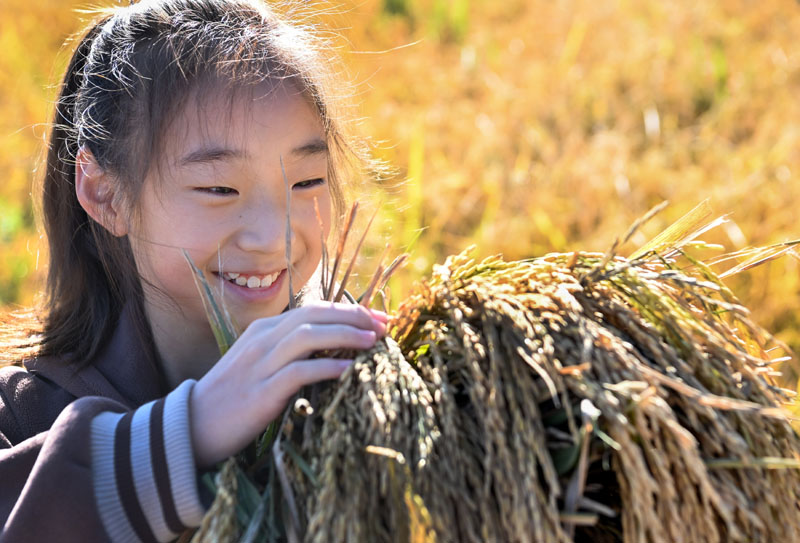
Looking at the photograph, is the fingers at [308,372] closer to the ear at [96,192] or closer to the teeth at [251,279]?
the teeth at [251,279]

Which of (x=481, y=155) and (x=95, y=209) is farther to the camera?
(x=481, y=155)

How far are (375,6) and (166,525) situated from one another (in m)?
5.73

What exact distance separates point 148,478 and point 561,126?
363 cm

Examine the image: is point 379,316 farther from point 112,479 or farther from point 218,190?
point 218,190

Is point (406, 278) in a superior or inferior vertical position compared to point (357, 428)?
superior

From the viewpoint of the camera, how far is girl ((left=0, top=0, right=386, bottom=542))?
165cm

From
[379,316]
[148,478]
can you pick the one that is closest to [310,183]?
[379,316]

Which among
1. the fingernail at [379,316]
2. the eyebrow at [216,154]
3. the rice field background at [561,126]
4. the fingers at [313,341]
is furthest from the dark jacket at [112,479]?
the rice field background at [561,126]

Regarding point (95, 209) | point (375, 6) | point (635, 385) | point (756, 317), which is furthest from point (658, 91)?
point (635, 385)

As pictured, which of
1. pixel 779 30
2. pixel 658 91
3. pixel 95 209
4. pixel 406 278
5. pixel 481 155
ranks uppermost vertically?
pixel 779 30

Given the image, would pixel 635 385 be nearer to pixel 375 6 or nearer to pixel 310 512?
pixel 310 512

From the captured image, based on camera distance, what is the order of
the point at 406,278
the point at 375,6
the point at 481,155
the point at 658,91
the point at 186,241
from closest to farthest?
the point at 186,241 → the point at 406,278 → the point at 481,155 → the point at 658,91 → the point at 375,6

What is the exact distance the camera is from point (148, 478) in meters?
1.14

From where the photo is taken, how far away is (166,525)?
1.14m
